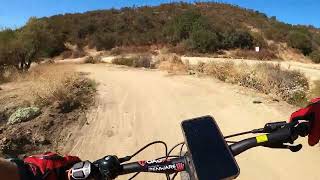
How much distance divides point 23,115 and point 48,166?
713 centimetres

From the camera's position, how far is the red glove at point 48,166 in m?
2.22

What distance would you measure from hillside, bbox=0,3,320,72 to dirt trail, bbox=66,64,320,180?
11.8 metres

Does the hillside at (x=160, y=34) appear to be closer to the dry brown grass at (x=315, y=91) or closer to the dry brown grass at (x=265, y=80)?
the dry brown grass at (x=265, y=80)

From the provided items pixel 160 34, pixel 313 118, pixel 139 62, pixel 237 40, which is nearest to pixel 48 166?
pixel 313 118

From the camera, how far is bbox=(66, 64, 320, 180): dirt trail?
22.9ft

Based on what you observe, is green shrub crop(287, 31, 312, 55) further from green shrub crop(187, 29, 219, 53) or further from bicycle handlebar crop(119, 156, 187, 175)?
bicycle handlebar crop(119, 156, 187, 175)

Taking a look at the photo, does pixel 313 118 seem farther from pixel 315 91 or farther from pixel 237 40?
pixel 237 40

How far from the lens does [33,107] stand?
9.77 m

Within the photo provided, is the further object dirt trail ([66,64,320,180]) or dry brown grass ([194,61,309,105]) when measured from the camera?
dry brown grass ([194,61,309,105])

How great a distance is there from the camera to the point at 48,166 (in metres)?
2.31

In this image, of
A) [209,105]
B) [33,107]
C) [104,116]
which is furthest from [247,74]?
[33,107]

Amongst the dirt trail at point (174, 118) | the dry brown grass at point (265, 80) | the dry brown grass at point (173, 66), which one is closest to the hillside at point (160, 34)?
the dry brown grass at point (173, 66)

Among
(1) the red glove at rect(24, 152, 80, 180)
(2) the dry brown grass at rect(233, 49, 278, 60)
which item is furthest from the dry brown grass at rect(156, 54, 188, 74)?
(1) the red glove at rect(24, 152, 80, 180)

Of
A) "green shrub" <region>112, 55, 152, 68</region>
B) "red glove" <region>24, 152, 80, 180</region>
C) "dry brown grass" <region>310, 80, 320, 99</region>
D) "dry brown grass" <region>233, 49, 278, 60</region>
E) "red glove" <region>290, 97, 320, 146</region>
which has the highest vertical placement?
"red glove" <region>290, 97, 320, 146</region>
